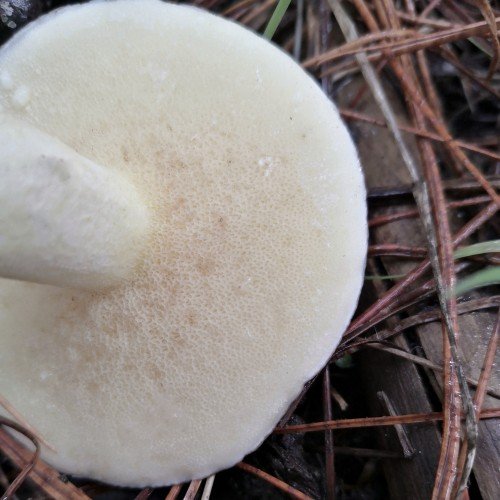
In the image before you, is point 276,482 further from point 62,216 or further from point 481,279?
point 62,216

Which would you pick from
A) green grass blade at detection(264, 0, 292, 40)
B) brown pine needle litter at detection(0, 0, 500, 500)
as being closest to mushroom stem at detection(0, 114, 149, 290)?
brown pine needle litter at detection(0, 0, 500, 500)

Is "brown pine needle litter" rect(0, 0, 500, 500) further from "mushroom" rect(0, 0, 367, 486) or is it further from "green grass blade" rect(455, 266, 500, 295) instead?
"mushroom" rect(0, 0, 367, 486)

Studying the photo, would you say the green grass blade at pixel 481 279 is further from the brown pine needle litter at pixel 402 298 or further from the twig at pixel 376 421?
the twig at pixel 376 421

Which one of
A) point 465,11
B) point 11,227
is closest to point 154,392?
point 11,227

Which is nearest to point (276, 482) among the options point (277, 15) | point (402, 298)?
point (402, 298)

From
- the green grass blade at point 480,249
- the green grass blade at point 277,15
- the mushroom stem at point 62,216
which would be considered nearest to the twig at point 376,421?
the green grass blade at point 480,249

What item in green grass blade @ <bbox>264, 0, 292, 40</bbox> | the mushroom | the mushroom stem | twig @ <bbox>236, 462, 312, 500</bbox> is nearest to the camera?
the mushroom stem
